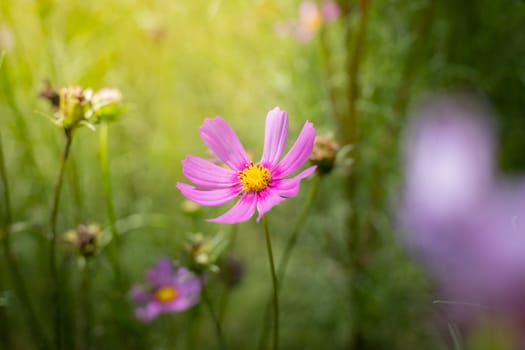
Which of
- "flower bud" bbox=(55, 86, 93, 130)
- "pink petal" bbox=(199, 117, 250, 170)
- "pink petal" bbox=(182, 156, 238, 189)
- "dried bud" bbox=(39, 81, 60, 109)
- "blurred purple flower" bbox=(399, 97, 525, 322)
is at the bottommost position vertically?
"blurred purple flower" bbox=(399, 97, 525, 322)

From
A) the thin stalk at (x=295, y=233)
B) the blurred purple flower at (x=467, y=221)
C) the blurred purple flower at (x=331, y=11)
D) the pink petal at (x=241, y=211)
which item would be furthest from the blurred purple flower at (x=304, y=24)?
the blurred purple flower at (x=467, y=221)

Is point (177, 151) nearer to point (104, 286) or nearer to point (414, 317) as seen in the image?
point (104, 286)

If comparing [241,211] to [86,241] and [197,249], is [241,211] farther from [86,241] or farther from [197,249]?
[86,241]

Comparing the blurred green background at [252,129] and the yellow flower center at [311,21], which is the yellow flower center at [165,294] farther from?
the yellow flower center at [311,21]

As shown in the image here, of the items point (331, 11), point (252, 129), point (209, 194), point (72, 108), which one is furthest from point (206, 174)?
point (252, 129)

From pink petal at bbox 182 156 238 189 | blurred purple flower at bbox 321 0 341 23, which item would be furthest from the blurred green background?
pink petal at bbox 182 156 238 189

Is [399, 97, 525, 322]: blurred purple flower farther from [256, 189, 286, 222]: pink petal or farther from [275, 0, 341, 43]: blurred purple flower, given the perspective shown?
[275, 0, 341, 43]: blurred purple flower
